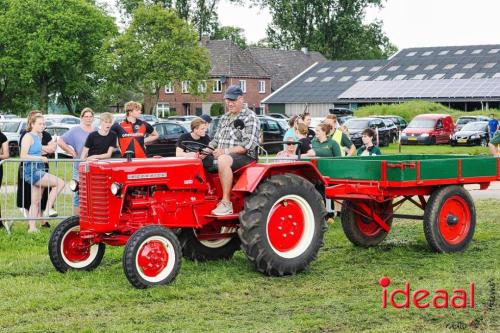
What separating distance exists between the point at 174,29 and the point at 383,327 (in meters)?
48.8

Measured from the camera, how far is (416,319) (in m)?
6.84

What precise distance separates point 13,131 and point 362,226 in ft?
79.5

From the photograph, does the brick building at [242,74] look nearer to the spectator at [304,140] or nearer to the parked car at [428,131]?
the parked car at [428,131]

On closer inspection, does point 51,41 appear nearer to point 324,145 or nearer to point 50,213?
point 50,213

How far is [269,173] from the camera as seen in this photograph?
9102 mm

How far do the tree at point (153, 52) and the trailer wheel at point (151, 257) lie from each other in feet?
151

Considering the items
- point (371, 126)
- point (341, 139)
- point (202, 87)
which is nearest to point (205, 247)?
point (341, 139)

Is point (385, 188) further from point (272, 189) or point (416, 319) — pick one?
point (416, 319)

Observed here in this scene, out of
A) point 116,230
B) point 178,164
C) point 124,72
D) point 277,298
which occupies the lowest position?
point 277,298

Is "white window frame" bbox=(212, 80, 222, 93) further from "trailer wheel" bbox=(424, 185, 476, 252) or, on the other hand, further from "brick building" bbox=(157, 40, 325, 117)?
"trailer wheel" bbox=(424, 185, 476, 252)

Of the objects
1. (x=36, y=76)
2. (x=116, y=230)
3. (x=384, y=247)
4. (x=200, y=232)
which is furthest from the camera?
(x=36, y=76)

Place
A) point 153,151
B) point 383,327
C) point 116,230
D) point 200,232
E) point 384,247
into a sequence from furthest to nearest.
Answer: point 153,151, point 384,247, point 200,232, point 116,230, point 383,327

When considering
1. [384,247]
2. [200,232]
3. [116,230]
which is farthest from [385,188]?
[116,230]

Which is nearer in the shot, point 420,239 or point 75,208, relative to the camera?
point 420,239
